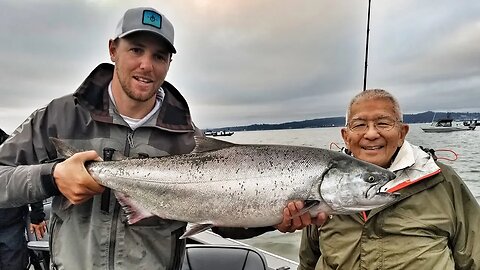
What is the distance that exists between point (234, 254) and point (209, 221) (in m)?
1.66

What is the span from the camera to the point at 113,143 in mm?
2566

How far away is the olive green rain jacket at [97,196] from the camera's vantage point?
2.30 meters

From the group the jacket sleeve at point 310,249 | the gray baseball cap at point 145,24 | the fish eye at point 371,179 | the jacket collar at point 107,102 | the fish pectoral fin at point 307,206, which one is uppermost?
the gray baseball cap at point 145,24

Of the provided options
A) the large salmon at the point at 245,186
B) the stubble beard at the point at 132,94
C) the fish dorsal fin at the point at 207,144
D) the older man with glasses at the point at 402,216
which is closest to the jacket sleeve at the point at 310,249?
the older man with glasses at the point at 402,216

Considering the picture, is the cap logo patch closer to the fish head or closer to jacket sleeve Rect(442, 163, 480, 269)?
the fish head

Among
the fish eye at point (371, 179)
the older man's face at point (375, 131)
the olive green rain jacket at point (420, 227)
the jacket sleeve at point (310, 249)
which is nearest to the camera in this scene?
the fish eye at point (371, 179)

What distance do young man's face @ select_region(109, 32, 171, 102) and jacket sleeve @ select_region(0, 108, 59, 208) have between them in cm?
55

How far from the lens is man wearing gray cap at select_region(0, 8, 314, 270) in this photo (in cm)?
228

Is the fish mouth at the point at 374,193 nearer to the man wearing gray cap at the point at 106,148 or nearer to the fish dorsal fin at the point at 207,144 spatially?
the man wearing gray cap at the point at 106,148

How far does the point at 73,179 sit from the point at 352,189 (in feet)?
5.74

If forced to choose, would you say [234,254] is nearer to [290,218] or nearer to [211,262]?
[211,262]

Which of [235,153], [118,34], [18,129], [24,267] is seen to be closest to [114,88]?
[118,34]

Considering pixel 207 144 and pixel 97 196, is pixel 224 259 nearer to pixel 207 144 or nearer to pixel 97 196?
pixel 207 144

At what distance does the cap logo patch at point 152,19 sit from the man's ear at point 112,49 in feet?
0.90
